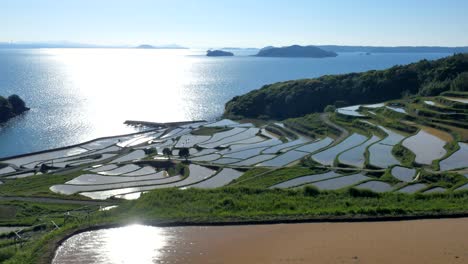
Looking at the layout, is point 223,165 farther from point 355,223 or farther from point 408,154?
point 355,223

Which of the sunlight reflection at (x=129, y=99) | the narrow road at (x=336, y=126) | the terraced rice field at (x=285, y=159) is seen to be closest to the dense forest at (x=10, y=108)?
the sunlight reflection at (x=129, y=99)

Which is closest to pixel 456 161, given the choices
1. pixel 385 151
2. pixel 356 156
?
pixel 385 151

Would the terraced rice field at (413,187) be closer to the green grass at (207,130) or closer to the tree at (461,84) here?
the green grass at (207,130)

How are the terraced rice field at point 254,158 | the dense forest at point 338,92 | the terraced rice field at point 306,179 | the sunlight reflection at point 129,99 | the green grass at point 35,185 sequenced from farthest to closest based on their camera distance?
the sunlight reflection at point 129,99
the dense forest at point 338,92
the green grass at point 35,185
the terraced rice field at point 254,158
the terraced rice field at point 306,179

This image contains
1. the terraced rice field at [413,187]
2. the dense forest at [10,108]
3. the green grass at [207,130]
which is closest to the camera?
the terraced rice field at [413,187]

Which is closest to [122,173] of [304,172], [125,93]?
[304,172]

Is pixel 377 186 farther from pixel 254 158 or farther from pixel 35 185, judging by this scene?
pixel 35 185

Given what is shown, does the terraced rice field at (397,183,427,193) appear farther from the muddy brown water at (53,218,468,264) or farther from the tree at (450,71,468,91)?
the tree at (450,71,468,91)
